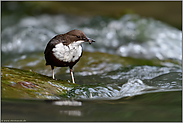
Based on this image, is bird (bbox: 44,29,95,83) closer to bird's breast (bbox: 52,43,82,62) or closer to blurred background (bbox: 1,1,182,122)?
bird's breast (bbox: 52,43,82,62)

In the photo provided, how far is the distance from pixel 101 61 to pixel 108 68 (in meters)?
0.54

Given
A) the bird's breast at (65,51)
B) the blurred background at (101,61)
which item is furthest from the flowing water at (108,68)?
the bird's breast at (65,51)

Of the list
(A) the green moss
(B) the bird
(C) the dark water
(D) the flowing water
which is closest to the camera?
(C) the dark water

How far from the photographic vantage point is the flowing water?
2.85 metres

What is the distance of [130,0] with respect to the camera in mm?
11398

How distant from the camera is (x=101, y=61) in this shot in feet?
21.6

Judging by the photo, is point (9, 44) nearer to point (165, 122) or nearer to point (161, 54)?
point (161, 54)

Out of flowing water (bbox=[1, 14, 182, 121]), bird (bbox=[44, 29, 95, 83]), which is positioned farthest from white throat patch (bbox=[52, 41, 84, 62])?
flowing water (bbox=[1, 14, 182, 121])

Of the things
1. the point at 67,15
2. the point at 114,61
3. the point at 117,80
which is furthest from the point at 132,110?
the point at 67,15

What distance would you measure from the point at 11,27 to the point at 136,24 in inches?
172

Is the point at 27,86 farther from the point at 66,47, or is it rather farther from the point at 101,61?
the point at 101,61

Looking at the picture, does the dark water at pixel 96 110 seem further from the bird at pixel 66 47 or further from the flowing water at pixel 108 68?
the bird at pixel 66 47

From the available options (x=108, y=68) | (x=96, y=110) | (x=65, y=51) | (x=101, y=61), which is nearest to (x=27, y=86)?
(x=65, y=51)

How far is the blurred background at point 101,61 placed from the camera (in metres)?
2.94
